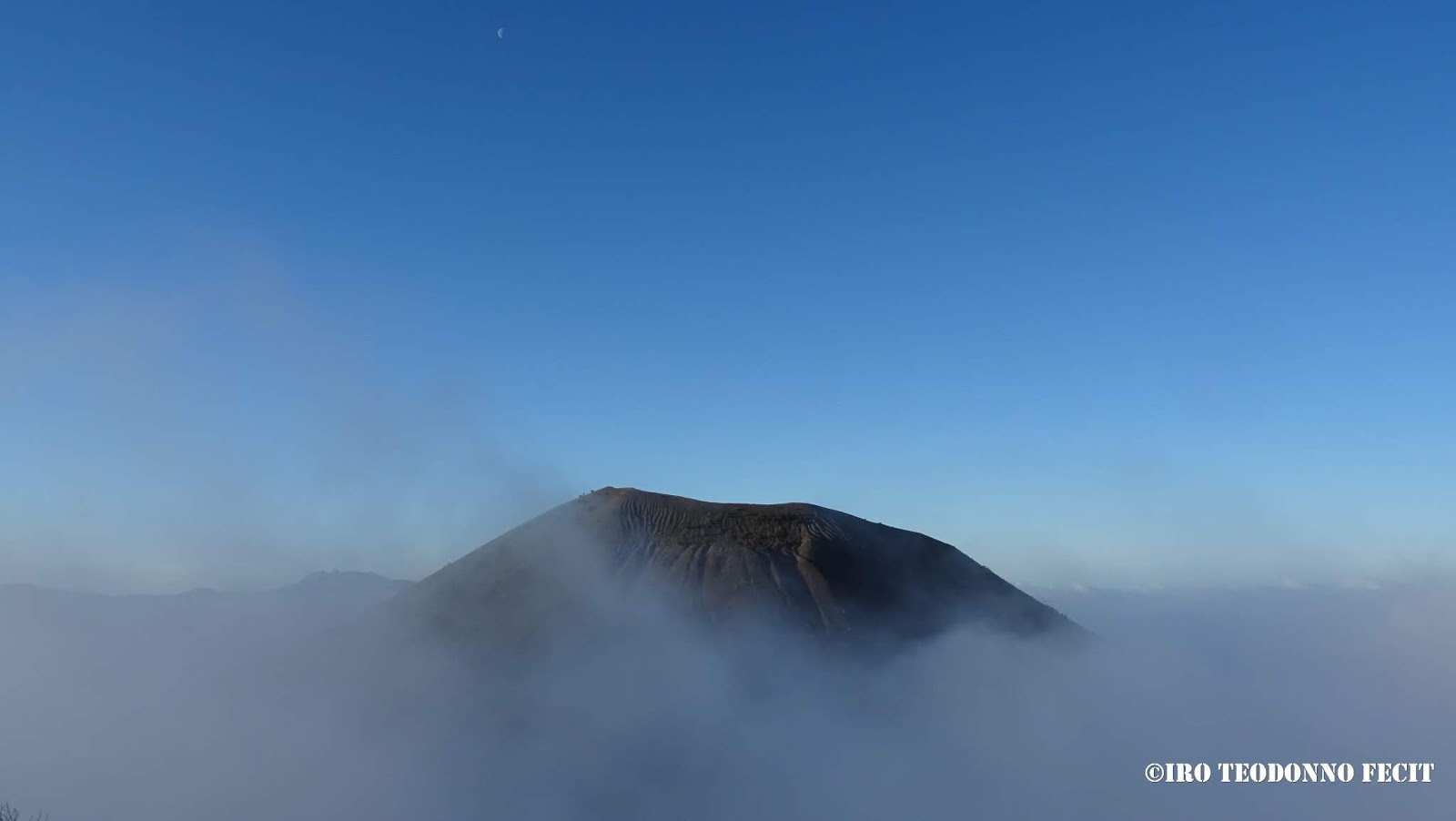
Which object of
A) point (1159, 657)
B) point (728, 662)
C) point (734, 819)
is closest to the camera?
point (734, 819)

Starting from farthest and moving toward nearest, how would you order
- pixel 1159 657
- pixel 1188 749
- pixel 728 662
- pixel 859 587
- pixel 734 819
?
pixel 1159 657 → pixel 1188 749 → pixel 859 587 → pixel 728 662 → pixel 734 819

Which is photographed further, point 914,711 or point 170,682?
point 170,682

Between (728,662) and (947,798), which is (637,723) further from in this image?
(947,798)

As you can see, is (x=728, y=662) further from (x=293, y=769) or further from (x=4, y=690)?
(x=4, y=690)

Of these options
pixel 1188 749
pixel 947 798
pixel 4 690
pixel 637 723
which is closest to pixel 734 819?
pixel 637 723

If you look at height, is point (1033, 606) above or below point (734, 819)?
above

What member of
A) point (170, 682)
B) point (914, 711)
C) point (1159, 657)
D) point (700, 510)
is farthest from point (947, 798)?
point (170, 682)

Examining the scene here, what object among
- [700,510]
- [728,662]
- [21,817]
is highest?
[700,510]
